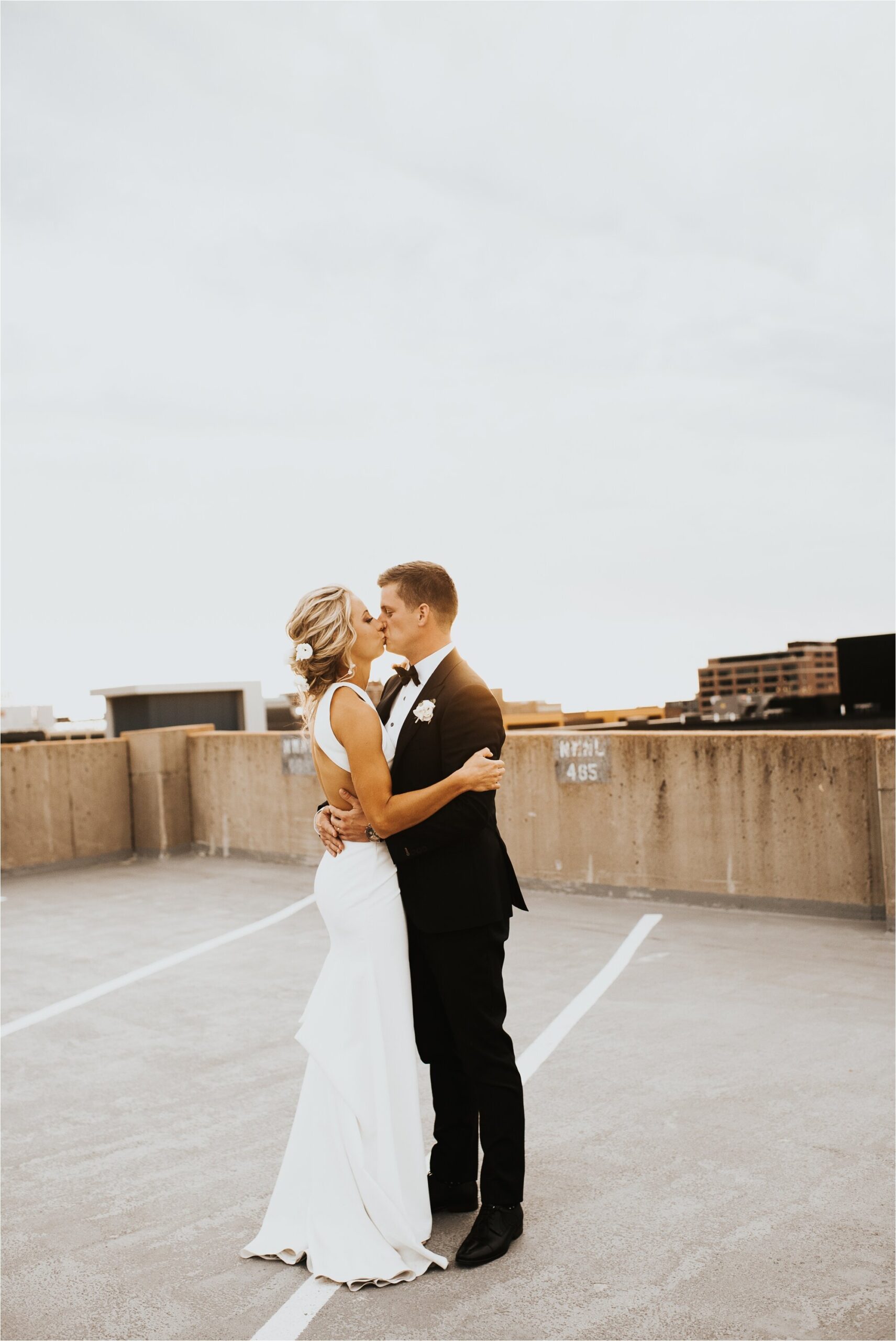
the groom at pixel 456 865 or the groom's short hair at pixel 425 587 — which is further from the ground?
the groom's short hair at pixel 425 587

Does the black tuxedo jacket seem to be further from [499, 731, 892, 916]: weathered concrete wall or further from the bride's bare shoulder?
[499, 731, 892, 916]: weathered concrete wall

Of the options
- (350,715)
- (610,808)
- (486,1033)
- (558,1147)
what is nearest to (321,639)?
(350,715)

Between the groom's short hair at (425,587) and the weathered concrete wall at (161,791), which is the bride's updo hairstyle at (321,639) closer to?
the groom's short hair at (425,587)

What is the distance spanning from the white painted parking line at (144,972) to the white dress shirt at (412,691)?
12.9 ft

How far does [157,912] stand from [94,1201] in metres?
5.90

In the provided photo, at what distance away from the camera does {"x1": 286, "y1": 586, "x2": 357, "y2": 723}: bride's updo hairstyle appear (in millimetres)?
3475

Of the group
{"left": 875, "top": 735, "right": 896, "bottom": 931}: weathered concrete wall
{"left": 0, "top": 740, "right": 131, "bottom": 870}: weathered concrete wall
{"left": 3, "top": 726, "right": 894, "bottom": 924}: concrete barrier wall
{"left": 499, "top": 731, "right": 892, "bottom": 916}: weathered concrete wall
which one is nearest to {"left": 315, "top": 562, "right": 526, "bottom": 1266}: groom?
{"left": 875, "top": 735, "right": 896, "bottom": 931}: weathered concrete wall

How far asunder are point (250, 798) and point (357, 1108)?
9.27 meters

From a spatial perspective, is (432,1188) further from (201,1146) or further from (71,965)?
(71,965)

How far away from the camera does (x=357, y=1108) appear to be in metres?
3.36

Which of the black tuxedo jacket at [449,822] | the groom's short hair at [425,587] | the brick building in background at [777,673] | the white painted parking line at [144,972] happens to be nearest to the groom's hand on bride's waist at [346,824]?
the black tuxedo jacket at [449,822]

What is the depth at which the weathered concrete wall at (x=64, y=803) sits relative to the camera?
1213 cm

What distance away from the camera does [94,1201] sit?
12.6ft

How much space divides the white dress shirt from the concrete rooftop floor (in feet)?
5.77
